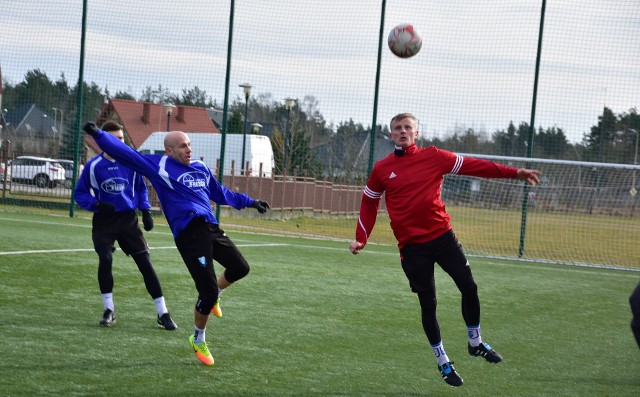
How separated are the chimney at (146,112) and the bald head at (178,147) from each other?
51.7ft

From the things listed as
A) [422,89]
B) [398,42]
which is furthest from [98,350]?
[422,89]

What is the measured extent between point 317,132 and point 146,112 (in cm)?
512

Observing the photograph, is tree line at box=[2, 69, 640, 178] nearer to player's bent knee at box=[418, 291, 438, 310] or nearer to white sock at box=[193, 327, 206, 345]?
player's bent knee at box=[418, 291, 438, 310]

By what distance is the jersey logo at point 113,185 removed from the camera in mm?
8117

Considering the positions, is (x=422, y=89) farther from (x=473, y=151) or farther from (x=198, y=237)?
(x=198, y=237)

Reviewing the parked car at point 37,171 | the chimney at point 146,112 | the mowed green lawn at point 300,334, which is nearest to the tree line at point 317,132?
the chimney at point 146,112

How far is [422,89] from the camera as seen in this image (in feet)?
58.5

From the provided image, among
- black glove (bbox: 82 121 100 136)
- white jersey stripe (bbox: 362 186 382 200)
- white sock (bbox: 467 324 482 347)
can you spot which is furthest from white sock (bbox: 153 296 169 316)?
white sock (bbox: 467 324 482 347)

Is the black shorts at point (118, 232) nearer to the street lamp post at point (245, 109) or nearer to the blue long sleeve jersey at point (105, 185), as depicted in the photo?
the blue long sleeve jersey at point (105, 185)

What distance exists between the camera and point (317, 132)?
70.8 feet

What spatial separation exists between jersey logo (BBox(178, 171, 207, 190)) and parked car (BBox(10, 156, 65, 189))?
1502 centimetres

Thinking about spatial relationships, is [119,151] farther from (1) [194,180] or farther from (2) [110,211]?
(2) [110,211]

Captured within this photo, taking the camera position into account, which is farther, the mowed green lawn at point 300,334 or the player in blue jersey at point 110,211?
the player in blue jersey at point 110,211

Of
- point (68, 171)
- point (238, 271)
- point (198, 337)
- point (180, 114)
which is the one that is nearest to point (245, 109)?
point (180, 114)
